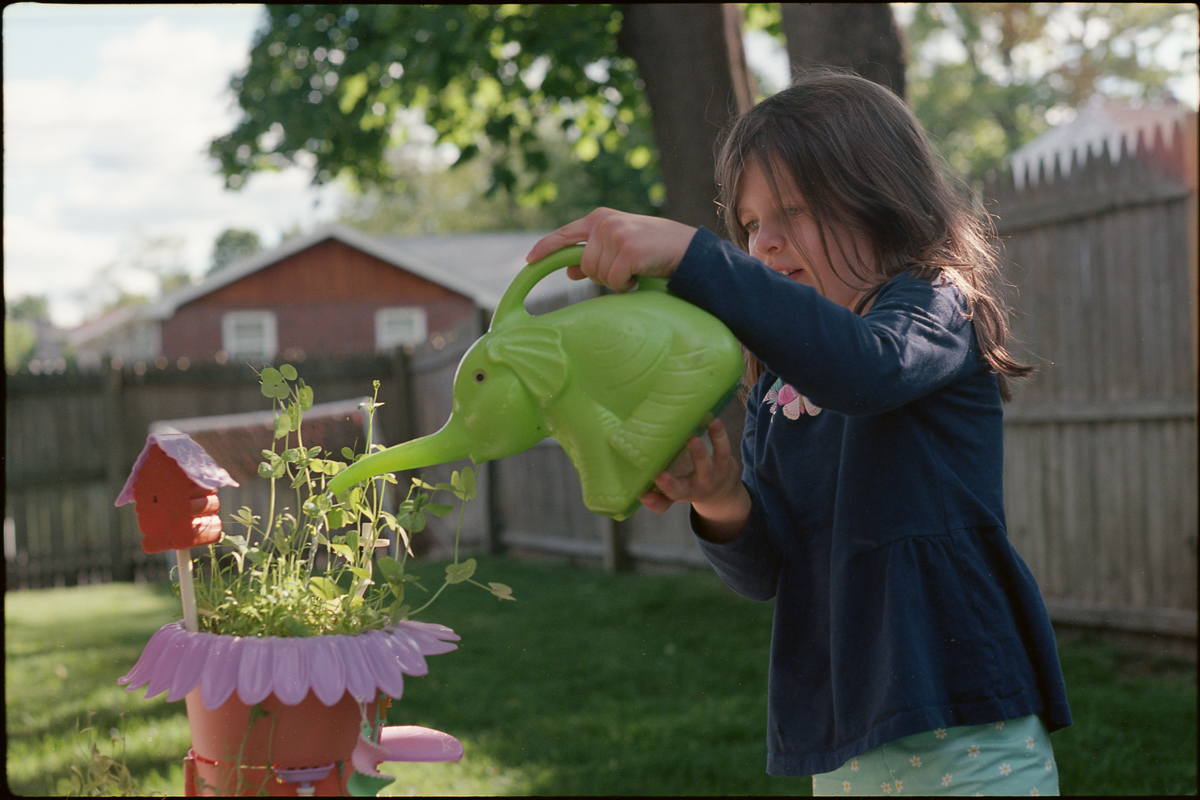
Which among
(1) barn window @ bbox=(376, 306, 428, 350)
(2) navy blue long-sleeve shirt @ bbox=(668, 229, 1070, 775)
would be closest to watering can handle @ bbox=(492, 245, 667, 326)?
(2) navy blue long-sleeve shirt @ bbox=(668, 229, 1070, 775)

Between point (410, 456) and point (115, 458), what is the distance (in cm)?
883

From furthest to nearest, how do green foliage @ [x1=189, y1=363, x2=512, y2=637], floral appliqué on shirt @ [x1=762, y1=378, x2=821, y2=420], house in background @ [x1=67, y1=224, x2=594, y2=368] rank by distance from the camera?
house in background @ [x1=67, y1=224, x2=594, y2=368], floral appliqué on shirt @ [x1=762, y1=378, x2=821, y2=420], green foliage @ [x1=189, y1=363, x2=512, y2=637]

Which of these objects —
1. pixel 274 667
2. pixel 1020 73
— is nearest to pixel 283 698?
pixel 274 667

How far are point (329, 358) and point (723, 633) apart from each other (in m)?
6.18

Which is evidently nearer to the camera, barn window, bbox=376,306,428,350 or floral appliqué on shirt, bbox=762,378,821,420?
floral appliqué on shirt, bbox=762,378,821,420

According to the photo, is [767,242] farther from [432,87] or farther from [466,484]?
[432,87]

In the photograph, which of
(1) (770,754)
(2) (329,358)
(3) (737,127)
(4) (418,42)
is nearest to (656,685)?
(1) (770,754)

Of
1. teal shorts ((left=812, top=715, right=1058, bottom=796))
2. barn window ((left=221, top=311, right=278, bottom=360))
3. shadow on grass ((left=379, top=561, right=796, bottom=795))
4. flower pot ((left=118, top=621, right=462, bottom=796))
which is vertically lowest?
shadow on grass ((left=379, top=561, right=796, bottom=795))

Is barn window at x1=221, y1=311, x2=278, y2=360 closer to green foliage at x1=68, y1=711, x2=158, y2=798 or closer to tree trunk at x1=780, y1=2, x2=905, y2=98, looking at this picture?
tree trunk at x1=780, y1=2, x2=905, y2=98

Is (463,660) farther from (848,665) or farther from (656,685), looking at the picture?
(848,665)

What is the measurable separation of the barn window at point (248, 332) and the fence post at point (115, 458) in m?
10.8

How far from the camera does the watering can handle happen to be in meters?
1.09

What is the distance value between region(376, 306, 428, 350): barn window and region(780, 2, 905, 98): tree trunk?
1679 cm

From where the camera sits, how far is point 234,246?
38000 millimetres
